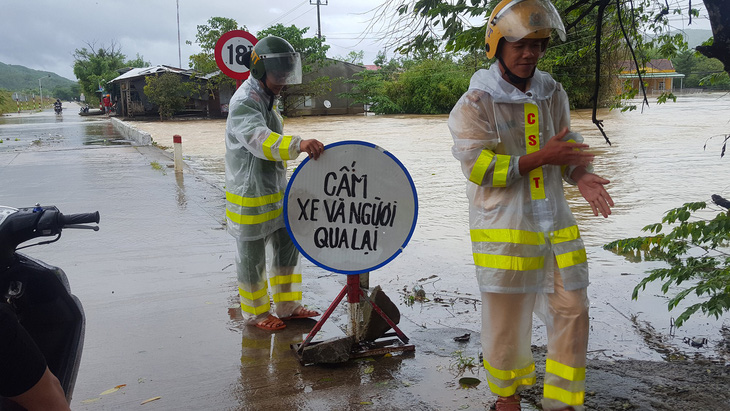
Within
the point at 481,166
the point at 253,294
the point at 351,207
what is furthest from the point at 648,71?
the point at 253,294

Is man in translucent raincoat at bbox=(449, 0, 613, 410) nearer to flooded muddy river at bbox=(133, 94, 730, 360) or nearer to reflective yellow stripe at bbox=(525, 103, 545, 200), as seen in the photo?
reflective yellow stripe at bbox=(525, 103, 545, 200)

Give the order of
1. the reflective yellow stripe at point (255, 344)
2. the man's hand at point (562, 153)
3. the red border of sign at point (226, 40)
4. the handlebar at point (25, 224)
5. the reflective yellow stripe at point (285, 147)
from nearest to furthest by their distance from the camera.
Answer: the handlebar at point (25, 224) → the man's hand at point (562, 153) → the reflective yellow stripe at point (285, 147) → the reflective yellow stripe at point (255, 344) → the red border of sign at point (226, 40)

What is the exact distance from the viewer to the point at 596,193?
2.85 metres

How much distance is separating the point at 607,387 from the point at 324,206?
1.86 metres

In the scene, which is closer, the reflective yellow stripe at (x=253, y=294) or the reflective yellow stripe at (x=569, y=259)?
the reflective yellow stripe at (x=569, y=259)

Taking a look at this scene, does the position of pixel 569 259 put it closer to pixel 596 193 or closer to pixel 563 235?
pixel 563 235

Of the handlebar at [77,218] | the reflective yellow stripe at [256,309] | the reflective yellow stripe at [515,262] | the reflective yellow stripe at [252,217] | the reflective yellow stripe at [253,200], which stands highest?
the handlebar at [77,218]

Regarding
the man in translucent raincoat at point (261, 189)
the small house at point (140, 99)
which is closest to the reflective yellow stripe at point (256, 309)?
the man in translucent raincoat at point (261, 189)

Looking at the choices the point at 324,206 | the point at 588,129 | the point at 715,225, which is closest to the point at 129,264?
the point at 324,206

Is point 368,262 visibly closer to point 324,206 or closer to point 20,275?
point 324,206

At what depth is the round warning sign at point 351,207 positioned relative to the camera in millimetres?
3764

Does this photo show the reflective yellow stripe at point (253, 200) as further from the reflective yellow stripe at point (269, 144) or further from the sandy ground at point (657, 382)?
the sandy ground at point (657, 382)

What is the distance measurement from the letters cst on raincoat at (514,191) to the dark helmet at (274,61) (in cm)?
162

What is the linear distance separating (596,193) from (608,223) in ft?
18.8
